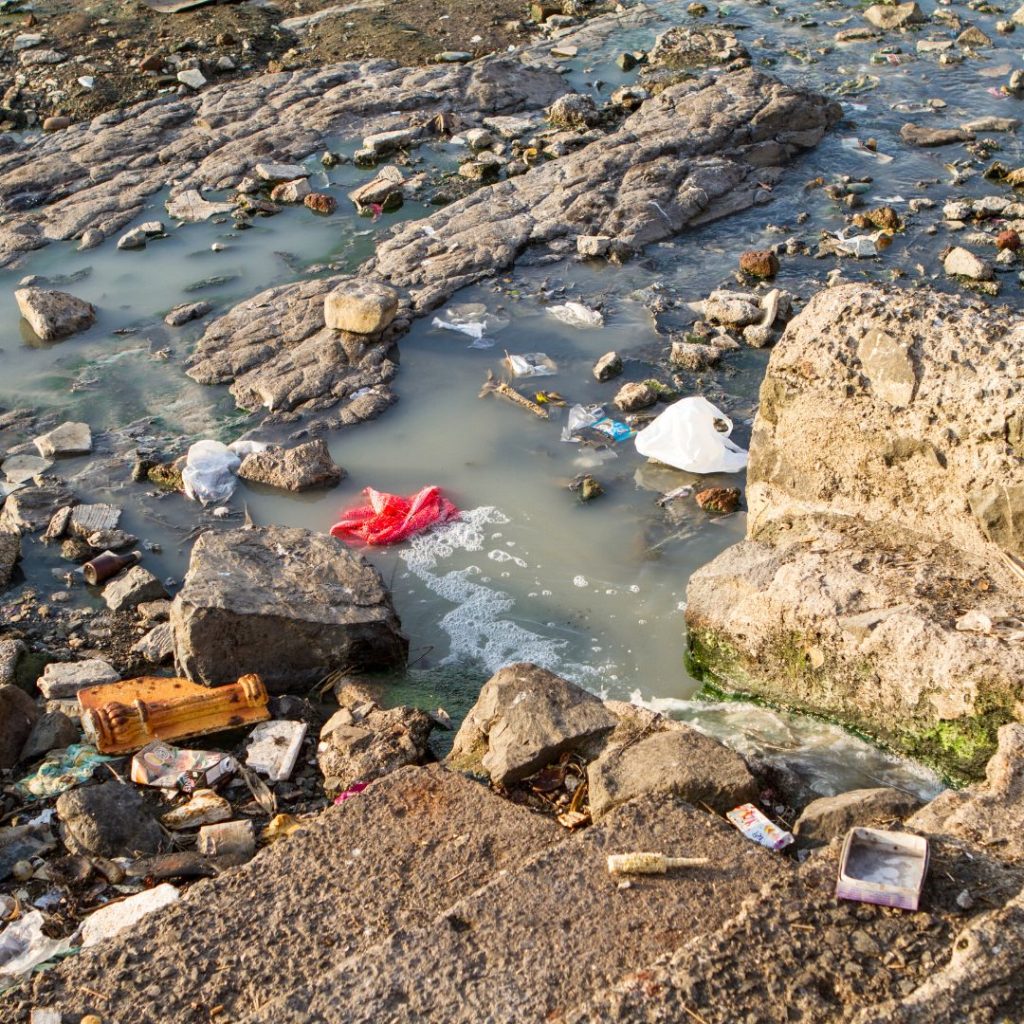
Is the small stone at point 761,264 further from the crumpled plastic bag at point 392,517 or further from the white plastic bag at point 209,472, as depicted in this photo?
the white plastic bag at point 209,472

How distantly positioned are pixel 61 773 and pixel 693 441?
3527 millimetres

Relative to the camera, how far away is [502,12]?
12578 millimetres

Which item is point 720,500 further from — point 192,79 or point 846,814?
point 192,79

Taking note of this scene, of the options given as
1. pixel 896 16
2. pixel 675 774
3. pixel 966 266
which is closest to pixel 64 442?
pixel 675 774

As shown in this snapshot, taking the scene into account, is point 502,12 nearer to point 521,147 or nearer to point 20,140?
point 521,147

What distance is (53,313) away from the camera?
7.44m

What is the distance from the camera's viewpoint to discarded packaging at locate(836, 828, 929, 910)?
2.75m

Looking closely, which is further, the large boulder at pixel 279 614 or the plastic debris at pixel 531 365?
the plastic debris at pixel 531 365

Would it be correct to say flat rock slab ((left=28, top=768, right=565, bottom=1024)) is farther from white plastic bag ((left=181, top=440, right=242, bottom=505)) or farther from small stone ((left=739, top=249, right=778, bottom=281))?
small stone ((left=739, top=249, right=778, bottom=281))

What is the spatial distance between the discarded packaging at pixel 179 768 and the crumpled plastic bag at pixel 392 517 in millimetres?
1707

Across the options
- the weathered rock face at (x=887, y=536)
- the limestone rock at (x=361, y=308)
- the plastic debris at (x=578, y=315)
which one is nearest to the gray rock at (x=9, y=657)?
the weathered rock face at (x=887, y=536)

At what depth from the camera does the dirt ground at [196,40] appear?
1105 centimetres

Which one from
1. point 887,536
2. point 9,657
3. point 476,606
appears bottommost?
point 476,606

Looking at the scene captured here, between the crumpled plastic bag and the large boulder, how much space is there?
1.91 feet
